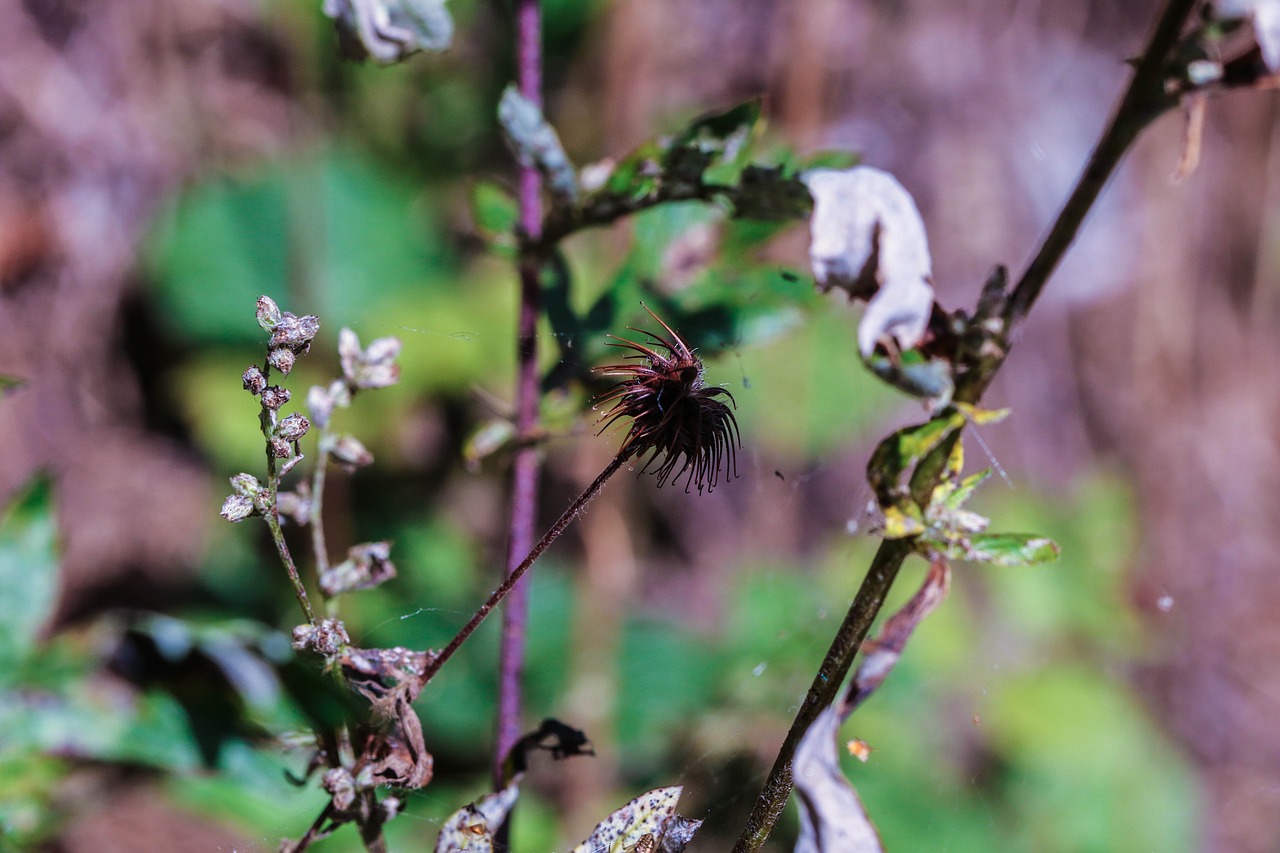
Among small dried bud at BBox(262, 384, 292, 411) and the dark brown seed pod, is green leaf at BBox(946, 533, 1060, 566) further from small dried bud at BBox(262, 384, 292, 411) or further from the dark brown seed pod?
small dried bud at BBox(262, 384, 292, 411)

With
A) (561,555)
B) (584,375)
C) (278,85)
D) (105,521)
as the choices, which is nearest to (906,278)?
(584,375)

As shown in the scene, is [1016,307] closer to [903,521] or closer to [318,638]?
[903,521]

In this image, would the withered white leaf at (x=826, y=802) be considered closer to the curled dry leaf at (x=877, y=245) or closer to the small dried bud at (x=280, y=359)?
the curled dry leaf at (x=877, y=245)

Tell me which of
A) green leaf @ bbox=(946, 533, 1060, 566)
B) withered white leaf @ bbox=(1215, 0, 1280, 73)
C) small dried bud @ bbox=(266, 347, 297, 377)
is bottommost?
green leaf @ bbox=(946, 533, 1060, 566)

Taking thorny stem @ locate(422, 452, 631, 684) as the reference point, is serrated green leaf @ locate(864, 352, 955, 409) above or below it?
above

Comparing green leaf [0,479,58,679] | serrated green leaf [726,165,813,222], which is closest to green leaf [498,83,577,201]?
serrated green leaf [726,165,813,222]

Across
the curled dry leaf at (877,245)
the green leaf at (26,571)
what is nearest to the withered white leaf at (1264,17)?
the curled dry leaf at (877,245)

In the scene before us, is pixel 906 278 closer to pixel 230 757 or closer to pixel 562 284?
pixel 562 284
